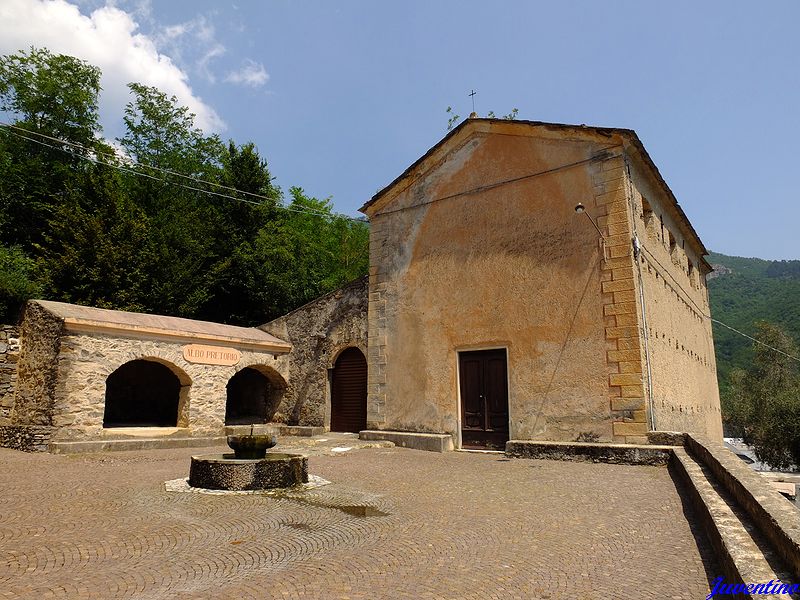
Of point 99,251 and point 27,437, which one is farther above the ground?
point 99,251

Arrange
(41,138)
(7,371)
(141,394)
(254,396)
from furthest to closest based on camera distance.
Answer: (41,138), (141,394), (254,396), (7,371)

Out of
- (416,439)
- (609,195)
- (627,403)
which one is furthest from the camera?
Result: (416,439)

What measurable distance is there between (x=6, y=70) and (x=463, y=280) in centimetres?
2543

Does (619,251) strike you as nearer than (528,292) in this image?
Yes

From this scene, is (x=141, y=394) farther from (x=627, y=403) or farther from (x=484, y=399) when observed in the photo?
(x=627, y=403)

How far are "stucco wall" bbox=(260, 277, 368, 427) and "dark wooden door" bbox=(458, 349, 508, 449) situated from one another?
364 centimetres

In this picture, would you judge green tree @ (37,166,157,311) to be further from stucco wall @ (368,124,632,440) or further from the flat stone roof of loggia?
stucco wall @ (368,124,632,440)

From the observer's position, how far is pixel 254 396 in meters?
16.9

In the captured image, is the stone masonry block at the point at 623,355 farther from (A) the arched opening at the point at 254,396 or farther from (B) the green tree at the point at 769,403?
(B) the green tree at the point at 769,403

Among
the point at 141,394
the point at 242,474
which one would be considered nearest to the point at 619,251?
the point at 242,474

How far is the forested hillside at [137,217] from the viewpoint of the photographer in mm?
18797

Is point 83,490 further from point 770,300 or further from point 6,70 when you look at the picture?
point 770,300

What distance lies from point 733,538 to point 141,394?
18522mm

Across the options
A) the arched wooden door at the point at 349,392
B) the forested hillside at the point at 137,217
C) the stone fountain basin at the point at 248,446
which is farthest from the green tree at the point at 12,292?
the stone fountain basin at the point at 248,446
